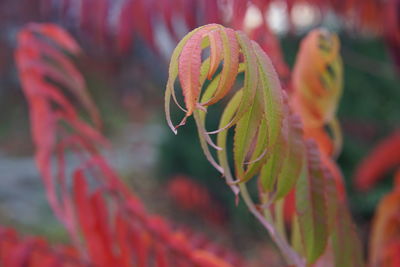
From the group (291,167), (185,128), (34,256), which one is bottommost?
(185,128)

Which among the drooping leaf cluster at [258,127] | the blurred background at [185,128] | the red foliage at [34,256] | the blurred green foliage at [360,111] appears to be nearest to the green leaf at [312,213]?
the drooping leaf cluster at [258,127]

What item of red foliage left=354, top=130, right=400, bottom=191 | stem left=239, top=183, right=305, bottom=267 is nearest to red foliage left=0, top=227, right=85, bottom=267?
stem left=239, top=183, right=305, bottom=267

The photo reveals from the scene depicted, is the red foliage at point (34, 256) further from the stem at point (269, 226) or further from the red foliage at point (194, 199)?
the red foliage at point (194, 199)

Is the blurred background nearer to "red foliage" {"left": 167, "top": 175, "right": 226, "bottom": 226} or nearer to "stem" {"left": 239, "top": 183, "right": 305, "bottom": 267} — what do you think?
"red foliage" {"left": 167, "top": 175, "right": 226, "bottom": 226}

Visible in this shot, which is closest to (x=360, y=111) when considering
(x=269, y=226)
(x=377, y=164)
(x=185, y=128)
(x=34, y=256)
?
(x=377, y=164)

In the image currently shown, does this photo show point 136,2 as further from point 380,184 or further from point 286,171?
point 380,184

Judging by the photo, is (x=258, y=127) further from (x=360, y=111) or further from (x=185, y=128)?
(x=185, y=128)
